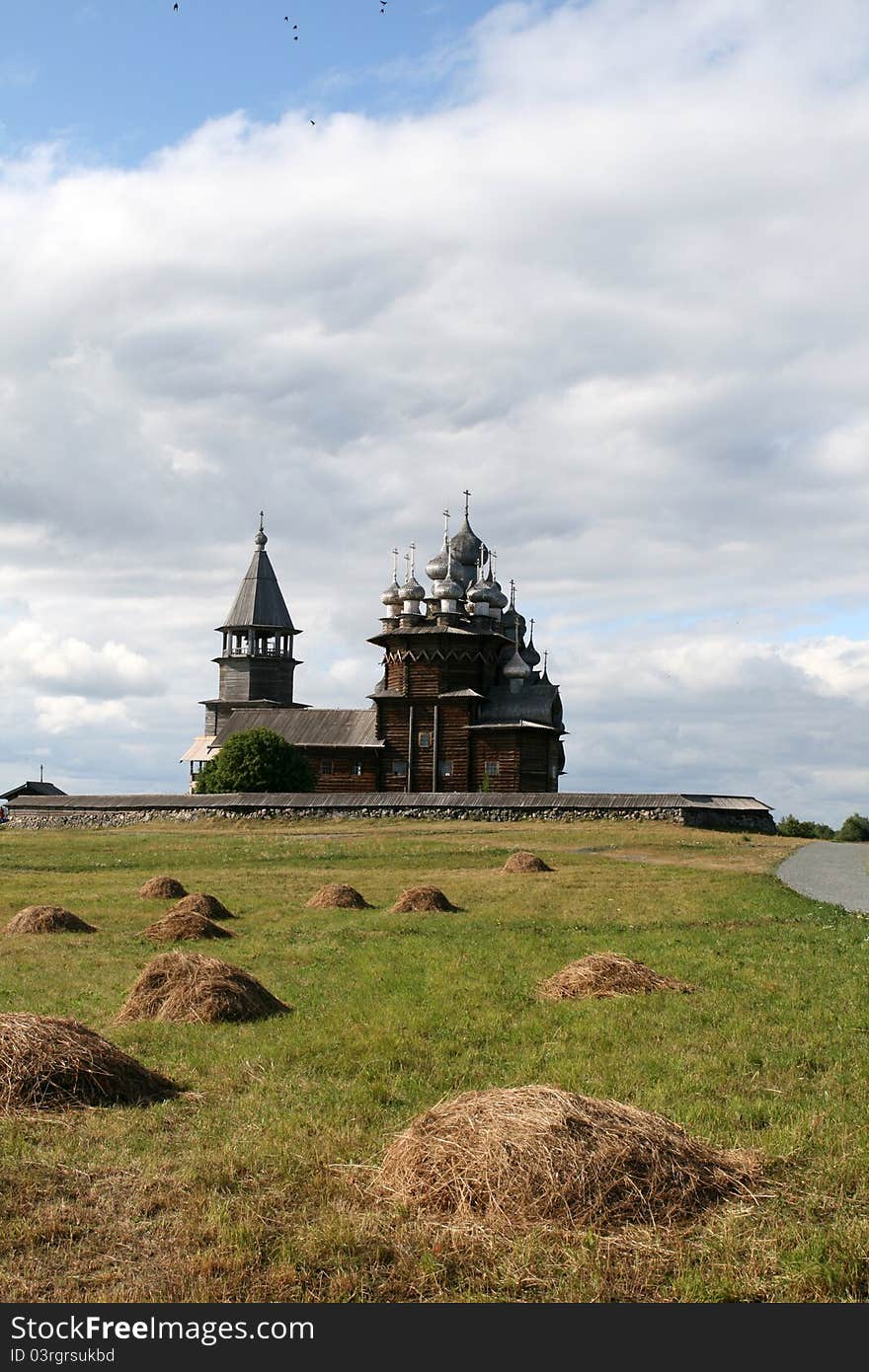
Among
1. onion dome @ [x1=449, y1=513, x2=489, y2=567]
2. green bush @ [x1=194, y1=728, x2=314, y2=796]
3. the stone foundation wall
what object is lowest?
the stone foundation wall

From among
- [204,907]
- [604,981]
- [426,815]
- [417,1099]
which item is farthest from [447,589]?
[417,1099]

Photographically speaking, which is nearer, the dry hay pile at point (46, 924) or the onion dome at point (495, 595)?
the dry hay pile at point (46, 924)

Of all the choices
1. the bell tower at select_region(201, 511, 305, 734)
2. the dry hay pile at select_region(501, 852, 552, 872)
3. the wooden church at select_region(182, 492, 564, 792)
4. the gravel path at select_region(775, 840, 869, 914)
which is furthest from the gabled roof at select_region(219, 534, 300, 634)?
the dry hay pile at select_region(501, 852, 552, 872)

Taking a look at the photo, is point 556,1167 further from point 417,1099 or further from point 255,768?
point 255,768

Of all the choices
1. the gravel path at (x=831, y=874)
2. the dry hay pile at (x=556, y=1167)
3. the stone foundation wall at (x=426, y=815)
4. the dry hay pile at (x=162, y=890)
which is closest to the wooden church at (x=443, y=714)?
the stone foundation wall at (x=426, y=815)

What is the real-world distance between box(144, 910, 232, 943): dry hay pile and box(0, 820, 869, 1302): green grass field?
0.33 meters

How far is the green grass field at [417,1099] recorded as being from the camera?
237 inches

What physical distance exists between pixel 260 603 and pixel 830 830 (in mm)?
43252

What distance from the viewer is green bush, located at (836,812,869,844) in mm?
62500

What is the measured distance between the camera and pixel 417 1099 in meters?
9.17

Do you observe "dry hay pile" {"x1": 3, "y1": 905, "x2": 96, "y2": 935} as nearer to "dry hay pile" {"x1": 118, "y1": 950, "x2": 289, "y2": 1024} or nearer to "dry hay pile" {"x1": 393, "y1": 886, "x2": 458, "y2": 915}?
"dry hay pile" {"x1": 393, "y1": 886, "x2": 458, "y2": 915}

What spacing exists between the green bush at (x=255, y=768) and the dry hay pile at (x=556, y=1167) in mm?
53506

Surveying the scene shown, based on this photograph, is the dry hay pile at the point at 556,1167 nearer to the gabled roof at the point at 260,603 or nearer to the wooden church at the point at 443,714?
the wooden church at the point at 443,714
